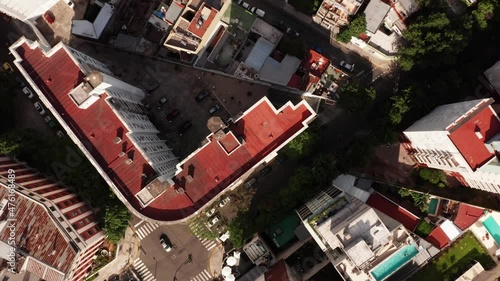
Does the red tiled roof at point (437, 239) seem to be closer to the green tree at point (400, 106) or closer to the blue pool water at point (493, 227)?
the blue pool water at point (493, 227)

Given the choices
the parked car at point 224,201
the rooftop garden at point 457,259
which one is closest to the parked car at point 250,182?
the parked car at point 224,201

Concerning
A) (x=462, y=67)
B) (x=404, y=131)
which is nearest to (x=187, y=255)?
(x=404, y=131)

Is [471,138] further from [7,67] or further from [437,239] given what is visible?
[7,67]

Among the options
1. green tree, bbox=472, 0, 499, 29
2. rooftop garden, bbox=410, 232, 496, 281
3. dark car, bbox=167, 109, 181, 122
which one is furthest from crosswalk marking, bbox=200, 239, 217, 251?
green tree, bbox=472, 0, 499, 29

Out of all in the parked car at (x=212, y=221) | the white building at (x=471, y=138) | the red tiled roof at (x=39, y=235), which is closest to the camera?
the white building at (x=471, y=138)

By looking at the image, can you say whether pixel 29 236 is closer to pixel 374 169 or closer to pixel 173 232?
pixel 173 232
